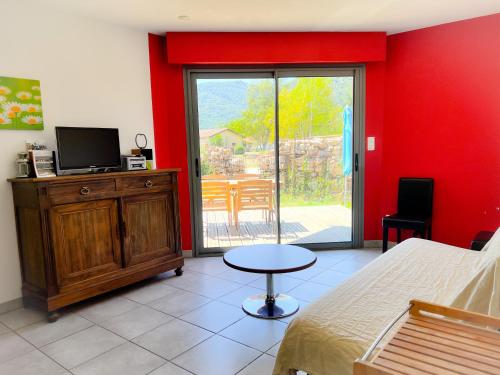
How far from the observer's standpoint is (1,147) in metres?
2.79

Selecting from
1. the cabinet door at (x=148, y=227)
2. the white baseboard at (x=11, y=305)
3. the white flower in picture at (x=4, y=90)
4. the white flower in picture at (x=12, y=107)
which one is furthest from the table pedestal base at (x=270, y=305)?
the white flower in picture at (x=4, y=90)

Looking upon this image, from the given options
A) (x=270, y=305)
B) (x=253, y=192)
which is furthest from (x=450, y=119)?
(x=270, y=305)

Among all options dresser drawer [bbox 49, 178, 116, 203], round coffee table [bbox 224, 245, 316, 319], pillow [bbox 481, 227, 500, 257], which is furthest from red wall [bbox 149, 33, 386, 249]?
pillow [bbox 481, 227, 500, 257]

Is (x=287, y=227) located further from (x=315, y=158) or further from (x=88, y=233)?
(x=88, y=233)

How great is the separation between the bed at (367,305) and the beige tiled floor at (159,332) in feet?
2.13

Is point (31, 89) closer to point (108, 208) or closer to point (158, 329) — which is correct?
point (108, 208)

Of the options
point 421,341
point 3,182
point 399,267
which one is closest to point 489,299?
point 421,341

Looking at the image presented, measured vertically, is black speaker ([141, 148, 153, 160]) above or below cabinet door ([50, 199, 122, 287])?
above

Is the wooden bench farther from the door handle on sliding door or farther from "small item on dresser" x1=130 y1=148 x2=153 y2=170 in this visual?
the door handle on sliding door

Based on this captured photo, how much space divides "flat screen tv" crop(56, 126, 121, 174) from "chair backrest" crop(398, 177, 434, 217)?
3.10m

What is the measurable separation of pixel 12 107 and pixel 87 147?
627mm

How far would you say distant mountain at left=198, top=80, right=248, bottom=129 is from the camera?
4086 mm

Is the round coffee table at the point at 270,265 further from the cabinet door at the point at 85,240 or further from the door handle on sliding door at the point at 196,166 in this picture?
→ the door handle on sliding door at the point at 196,166

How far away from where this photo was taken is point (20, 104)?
287cm
